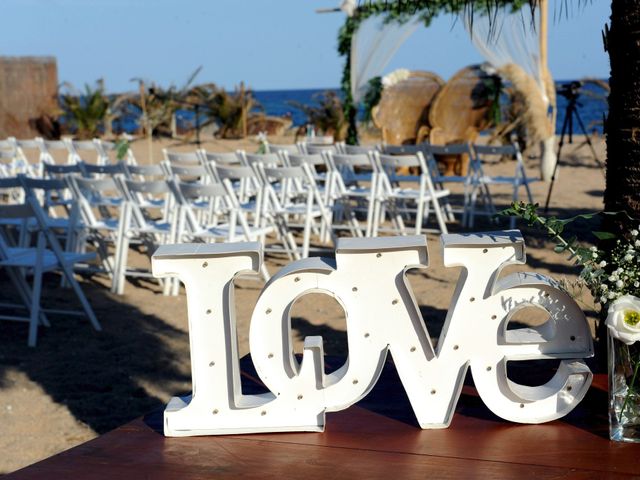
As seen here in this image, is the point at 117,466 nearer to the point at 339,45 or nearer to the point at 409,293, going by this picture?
the point at 409,293

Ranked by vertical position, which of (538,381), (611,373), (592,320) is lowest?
(592,320)

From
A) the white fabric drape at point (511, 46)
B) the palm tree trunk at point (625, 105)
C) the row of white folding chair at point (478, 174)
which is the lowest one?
the row of white folding chair at point (478, 174)

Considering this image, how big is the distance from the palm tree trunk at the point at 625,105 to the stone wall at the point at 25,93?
17.6 m

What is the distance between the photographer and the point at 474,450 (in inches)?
88.7

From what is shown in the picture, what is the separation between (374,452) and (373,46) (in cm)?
1192

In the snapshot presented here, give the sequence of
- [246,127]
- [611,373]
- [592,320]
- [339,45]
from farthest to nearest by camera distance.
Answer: [246,127] < [339,45] < [592,320] < [611,373]

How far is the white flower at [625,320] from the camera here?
2.19 meters

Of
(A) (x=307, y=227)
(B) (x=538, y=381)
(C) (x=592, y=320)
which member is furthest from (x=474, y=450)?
(A) (x=307, y=227)

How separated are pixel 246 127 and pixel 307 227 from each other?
43.9 feet

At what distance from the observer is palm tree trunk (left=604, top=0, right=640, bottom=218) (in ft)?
9.21

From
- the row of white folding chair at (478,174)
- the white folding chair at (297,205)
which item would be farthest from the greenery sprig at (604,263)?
the row of white folding chair at (478,174)

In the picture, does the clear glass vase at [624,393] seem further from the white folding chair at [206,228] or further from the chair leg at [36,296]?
the white folding chair at [206,228]

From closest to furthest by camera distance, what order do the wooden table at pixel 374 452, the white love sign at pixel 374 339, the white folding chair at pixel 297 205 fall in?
1. the wooden table at pixel 374 452
2. the white love sign at pixel 374 339
3. the white folding chair at pixel 297 205

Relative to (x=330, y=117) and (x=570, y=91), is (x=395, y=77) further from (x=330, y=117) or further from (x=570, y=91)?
(x=570, y=91)
